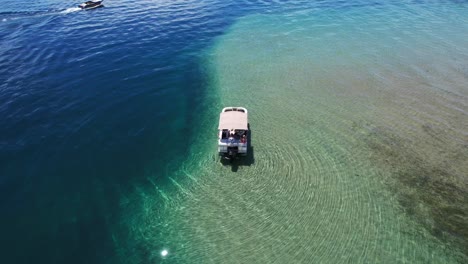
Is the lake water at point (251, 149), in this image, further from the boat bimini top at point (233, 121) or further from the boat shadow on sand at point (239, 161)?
the boat bimini top at point (233, 121)

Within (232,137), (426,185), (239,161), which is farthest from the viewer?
(239,161)

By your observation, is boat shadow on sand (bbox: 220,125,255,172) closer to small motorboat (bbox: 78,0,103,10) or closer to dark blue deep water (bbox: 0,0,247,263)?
dark blue deep water (bbox: 0,0,247,263)

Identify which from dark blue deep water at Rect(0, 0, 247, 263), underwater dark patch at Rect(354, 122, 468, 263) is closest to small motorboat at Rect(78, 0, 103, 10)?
dark blue deep water at Rect(0, 0, 247, 263)

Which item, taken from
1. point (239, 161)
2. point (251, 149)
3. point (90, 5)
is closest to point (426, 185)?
point (251, 149)

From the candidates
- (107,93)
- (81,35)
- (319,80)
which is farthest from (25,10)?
(319,80)

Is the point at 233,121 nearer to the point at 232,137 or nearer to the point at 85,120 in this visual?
the point at 232,137

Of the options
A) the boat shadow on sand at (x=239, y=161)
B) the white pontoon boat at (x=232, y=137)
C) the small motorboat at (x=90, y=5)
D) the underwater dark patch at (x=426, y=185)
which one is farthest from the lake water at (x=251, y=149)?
the small motorboat at (x=90, y=5)

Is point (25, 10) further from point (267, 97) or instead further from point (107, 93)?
point (267, 97)

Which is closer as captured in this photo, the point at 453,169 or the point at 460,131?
the point at 453,169
